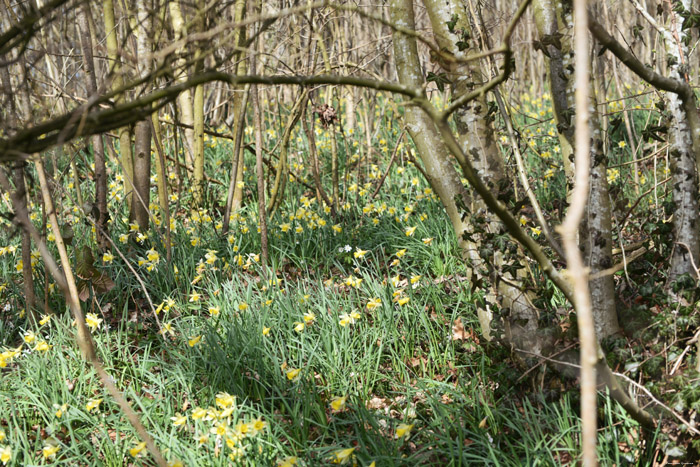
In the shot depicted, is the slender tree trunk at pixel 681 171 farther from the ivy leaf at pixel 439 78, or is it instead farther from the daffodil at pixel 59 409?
the daffodil at pixel 59 409

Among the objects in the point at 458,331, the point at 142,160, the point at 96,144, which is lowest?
the point at 458,331

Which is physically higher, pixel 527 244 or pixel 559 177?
pixel 527 244

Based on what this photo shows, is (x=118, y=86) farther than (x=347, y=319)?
Yes

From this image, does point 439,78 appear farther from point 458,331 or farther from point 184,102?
point 184,102

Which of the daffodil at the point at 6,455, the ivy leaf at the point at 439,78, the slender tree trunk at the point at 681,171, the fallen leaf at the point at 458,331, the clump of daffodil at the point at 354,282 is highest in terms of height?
the ivy leaf at the point at 439,78

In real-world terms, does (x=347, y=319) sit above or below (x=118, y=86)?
below

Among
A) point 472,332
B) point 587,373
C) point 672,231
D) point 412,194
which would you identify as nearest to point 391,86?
point 587,373

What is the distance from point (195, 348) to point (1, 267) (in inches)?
84.8

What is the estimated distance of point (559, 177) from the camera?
509 cm

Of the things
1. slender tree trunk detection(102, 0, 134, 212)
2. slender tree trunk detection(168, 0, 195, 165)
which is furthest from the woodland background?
slender tree trunk detection(168, 0, 195, 165)

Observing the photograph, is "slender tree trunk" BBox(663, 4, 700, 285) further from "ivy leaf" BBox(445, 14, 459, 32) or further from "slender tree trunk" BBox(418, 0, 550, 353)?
"ivy leaf" BBox(445, 14, 459, 32)

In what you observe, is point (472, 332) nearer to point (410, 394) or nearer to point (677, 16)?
point (410, 394)

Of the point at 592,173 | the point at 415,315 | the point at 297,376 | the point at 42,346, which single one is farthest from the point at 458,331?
the point at 42,346

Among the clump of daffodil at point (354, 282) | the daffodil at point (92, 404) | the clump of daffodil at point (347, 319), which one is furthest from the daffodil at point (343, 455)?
the clump of daffodil at point (354, 282)
